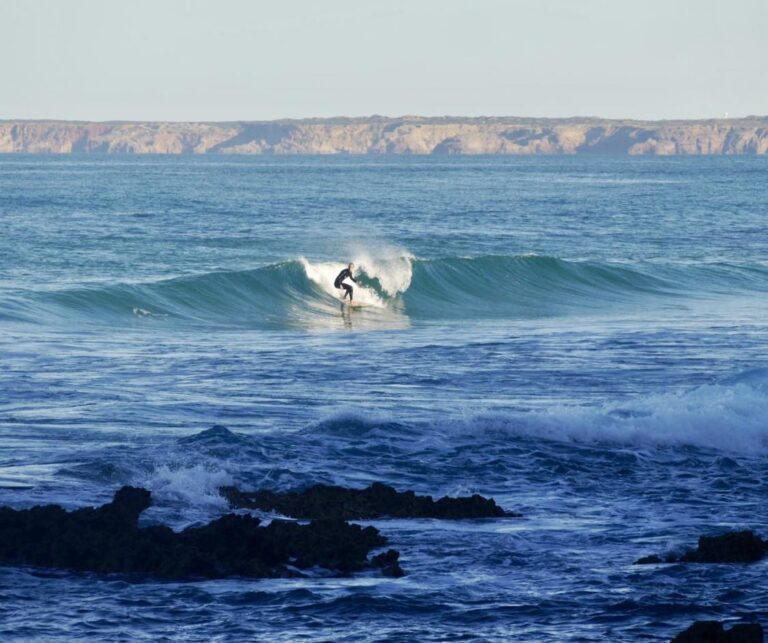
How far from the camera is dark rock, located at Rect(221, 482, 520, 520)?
40.8 ft

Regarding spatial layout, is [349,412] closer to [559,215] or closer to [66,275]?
[66,275]

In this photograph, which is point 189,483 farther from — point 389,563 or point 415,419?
point 415,419

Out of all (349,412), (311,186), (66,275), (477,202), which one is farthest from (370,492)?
(311,186)

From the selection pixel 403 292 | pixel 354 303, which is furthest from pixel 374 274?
pixel 354 303

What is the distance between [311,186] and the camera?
343ft

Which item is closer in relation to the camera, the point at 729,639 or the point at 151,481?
the point at 729,639

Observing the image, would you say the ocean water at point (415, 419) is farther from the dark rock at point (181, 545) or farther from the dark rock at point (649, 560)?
the dark rock at point (181, 545)

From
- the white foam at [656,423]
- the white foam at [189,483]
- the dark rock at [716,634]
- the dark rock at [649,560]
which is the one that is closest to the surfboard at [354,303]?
the white foam at [656,423]

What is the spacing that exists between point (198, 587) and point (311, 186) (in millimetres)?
95072

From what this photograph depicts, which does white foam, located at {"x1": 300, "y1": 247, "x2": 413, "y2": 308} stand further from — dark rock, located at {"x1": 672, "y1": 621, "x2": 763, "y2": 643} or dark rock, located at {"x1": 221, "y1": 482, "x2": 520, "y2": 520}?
dark rock, located at {"x1": 672, "y1": 621, "x2": 763, "y2": 643}

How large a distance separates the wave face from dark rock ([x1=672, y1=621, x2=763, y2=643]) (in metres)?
20.9

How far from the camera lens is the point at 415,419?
17.1 meters

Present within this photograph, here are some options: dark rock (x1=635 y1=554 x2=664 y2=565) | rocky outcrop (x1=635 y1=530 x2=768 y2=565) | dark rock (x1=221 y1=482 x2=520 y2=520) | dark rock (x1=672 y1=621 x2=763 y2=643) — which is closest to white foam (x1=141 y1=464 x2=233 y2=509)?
dark rock (x1=221 y1=482 x2=520 y2=520)

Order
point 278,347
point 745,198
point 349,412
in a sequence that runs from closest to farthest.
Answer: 1. point 349,412
2. point 278,347
3. point 745,198
